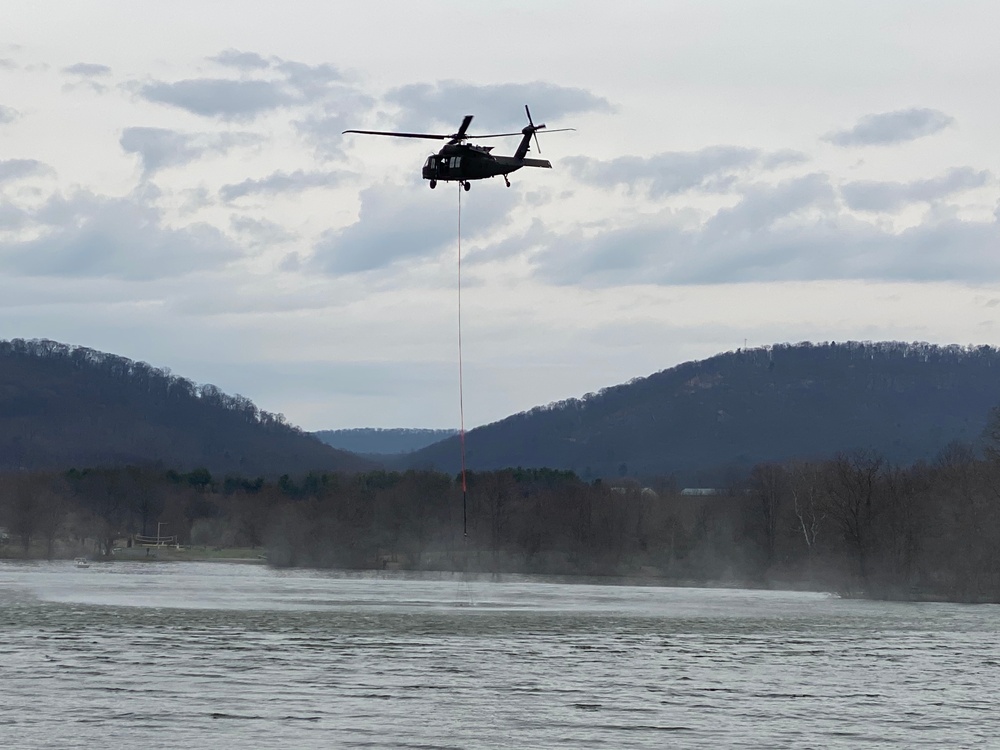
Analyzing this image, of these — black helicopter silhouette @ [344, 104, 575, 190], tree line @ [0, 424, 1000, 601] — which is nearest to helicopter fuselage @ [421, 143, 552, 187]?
black helicopter silhouette @ [344, 104, 575, 190]

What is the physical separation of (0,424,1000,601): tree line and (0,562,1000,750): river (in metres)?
19.0

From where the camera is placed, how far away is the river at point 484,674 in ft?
113

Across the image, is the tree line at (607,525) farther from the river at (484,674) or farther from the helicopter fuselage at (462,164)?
the helicopter fuselage at (462,164)

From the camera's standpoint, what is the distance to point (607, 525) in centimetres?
14762

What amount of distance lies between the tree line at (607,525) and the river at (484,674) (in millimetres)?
19027

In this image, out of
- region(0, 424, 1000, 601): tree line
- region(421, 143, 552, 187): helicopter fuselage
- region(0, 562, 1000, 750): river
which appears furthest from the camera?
region(0, 424, 1000, 601): tree line

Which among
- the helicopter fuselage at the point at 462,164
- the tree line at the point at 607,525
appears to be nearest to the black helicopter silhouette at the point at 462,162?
the helicopter fuselage at the point at 462,164

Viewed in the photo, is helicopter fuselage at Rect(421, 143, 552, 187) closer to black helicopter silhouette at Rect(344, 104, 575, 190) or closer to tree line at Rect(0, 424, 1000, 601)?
black helicopter silhouette at Rect(344, 104, 575, 190)

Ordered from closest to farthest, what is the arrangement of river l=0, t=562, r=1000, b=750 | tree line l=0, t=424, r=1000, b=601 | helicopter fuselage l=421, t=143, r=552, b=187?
river l=0, t=562, r=1000, b=750 → helicopter fuselage l=421, t=143, r=552, b=187 → tree line l=0, t=424, r=1000, b=601

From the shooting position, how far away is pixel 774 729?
119 ft

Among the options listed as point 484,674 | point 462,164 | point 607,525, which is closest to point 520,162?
point 462,164

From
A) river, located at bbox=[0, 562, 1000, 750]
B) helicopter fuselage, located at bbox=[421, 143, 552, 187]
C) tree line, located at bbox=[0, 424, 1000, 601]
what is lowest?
river, located at bbox=[0, 562, 1000, 750]

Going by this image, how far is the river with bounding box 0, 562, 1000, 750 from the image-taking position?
34.6 m

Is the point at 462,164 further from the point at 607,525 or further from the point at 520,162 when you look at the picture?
the point at 607,525
